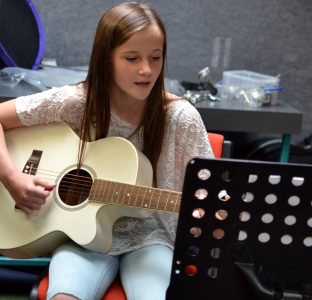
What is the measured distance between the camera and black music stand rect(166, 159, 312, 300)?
85 cm

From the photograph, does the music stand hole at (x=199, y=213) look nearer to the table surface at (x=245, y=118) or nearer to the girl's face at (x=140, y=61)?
the girl's face at (x=140, y=61)

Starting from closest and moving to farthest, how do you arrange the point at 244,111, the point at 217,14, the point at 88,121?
the point at 88,121 → the point at 244,111 → the point at 217,14

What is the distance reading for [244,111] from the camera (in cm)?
209

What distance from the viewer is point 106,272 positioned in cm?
127

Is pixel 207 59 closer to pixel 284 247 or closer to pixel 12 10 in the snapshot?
pixel 12 10

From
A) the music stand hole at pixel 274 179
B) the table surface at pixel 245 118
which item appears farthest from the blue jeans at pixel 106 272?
the table surface at pixel 245 118

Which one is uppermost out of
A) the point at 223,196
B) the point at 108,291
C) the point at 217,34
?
the point at 217,34

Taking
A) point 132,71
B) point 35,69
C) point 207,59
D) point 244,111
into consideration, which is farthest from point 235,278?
point 207,59

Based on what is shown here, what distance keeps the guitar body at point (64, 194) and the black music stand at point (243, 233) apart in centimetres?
42

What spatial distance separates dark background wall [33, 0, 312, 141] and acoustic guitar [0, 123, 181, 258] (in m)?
1.26

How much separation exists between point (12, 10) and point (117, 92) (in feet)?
3.40

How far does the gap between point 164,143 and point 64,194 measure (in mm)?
308

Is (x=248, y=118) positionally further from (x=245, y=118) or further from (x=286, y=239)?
(x=286, y=239)

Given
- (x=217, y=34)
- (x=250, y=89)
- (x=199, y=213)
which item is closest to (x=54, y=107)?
(x=199, y=213)
